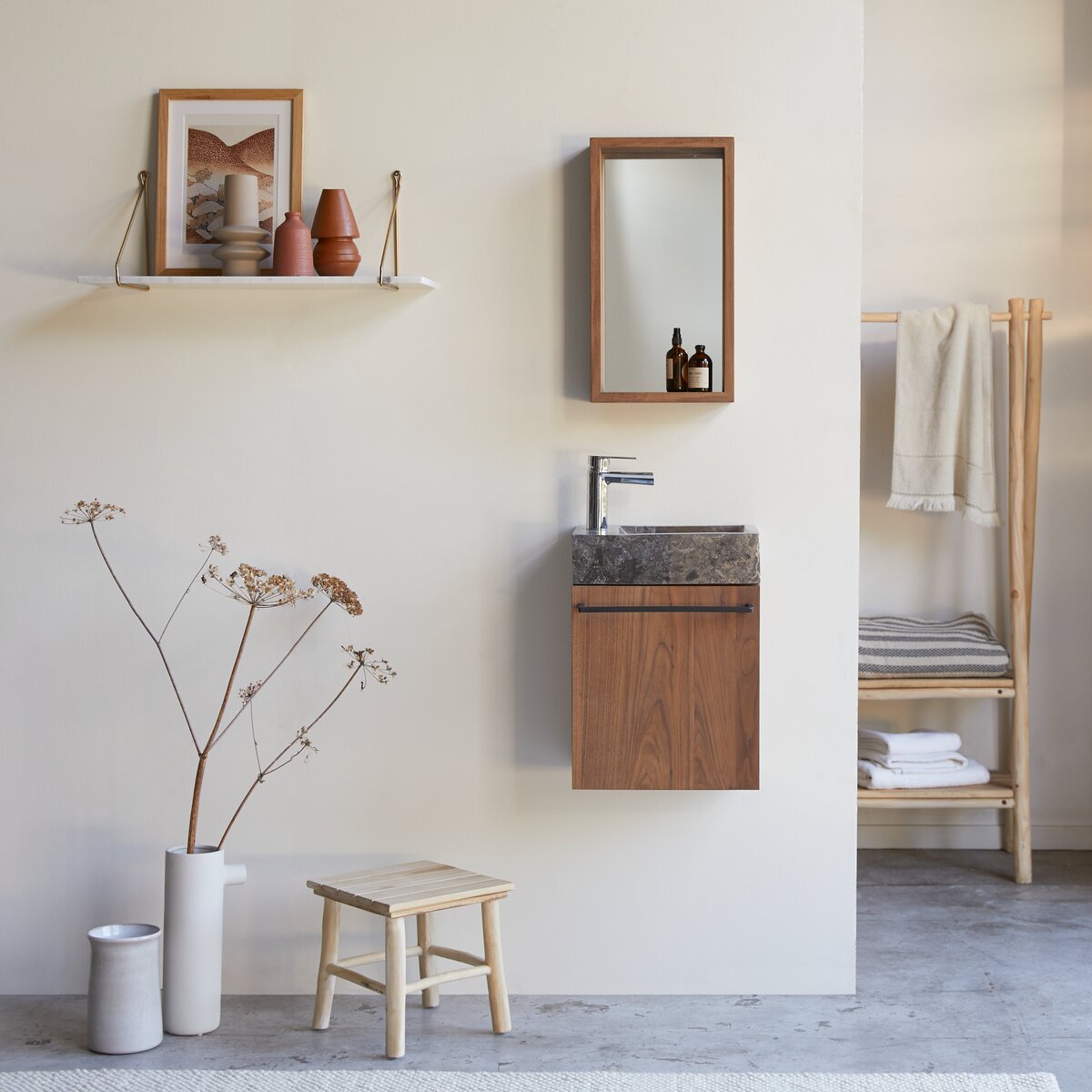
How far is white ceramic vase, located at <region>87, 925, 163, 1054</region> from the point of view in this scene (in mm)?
2576

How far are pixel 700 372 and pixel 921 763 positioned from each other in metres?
1.61

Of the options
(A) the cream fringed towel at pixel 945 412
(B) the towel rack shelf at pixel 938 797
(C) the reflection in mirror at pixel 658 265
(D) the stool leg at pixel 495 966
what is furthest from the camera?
(A) the cream fringed towel at pixel 945 412

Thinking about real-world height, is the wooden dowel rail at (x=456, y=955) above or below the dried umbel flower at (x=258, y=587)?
below

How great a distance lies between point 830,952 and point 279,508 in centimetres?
160

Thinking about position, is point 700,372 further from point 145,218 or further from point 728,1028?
point 728,1028

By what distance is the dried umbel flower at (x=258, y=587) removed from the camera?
2.74m

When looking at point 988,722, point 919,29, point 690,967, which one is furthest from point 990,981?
point 919,29

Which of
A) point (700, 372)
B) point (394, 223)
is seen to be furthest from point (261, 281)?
point (700, 372)

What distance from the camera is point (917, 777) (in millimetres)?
3805

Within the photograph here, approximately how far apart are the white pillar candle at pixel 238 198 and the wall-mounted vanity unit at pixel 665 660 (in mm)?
1021

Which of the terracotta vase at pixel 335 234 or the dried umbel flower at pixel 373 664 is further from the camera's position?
the dried umbel flower at pixel 373 664

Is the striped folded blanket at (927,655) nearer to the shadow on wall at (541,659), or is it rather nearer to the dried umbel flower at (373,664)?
the shadow on wall at (541,659)

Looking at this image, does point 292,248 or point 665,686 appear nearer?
point 665,686

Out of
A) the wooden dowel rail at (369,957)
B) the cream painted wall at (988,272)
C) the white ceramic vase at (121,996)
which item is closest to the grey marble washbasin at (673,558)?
the wooden dowel rail at (369,957)
